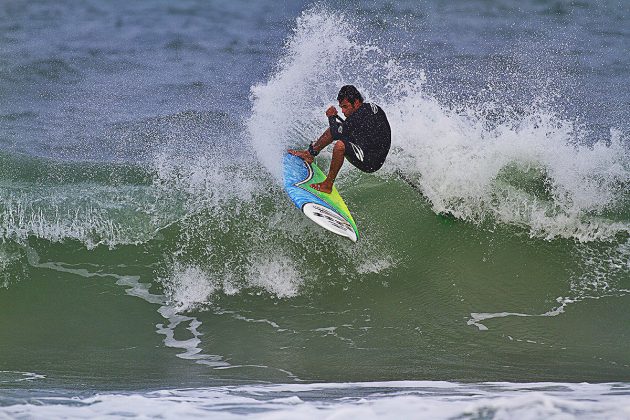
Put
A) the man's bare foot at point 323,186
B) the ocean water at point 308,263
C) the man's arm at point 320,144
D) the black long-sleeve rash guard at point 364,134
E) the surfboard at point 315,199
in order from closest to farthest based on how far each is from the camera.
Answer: the ocean water at point 308,263 < the surfboard at point 315,199 < the black long-sleeve rash guard at point 364,134 < the man's arm at point 320,144 < the man's bare foot at point 323,186

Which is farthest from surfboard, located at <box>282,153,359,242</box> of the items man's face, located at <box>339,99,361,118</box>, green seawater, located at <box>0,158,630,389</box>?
man's face, located at <box>339,99,361,118</box>

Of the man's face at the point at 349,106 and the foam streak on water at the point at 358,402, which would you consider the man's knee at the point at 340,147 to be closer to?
the man's face at the point at 349,106

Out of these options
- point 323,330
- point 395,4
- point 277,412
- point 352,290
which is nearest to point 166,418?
point 277,412

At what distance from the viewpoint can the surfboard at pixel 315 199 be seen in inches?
289

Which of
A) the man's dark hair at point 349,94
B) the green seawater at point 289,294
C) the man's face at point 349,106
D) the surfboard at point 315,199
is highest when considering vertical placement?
the man's dark hair at point 349,94

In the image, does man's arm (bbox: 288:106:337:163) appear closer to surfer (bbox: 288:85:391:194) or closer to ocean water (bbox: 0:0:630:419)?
surfer (bbox: 288:85:391:194)

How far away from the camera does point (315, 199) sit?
7605mm

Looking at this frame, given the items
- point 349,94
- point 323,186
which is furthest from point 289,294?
point 349,94

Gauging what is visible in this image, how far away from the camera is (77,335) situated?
7.45m

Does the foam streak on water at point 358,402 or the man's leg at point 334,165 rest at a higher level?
the man's leg at point 334,165

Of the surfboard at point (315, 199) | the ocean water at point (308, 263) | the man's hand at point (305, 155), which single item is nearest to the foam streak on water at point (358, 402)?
the ocean water at point (308, 263)

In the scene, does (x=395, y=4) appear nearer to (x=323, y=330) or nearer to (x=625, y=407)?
(x=323, y=330)

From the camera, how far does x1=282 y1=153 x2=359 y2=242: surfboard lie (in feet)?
24.1

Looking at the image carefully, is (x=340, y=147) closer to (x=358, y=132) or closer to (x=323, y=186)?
(x=358, y=132)
